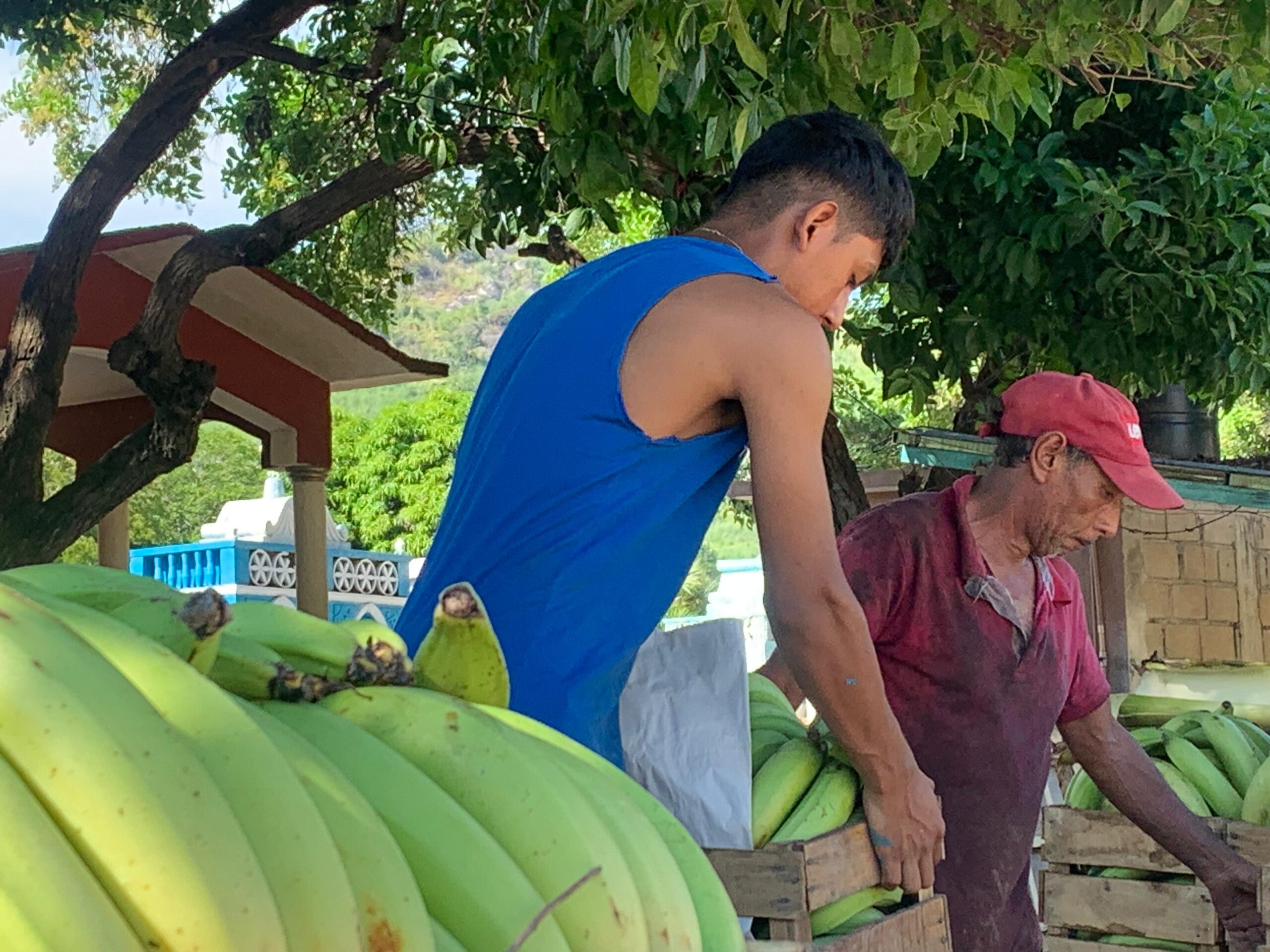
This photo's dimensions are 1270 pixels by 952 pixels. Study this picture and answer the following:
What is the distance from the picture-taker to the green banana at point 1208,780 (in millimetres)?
3547

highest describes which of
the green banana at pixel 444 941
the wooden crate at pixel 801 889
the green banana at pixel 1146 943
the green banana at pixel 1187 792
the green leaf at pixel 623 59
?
the green leaf at pixel 623 59

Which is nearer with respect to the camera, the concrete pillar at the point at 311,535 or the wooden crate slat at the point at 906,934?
the wooden crate slat at the point at 906,934

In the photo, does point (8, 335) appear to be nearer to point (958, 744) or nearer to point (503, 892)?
point (958, 744)

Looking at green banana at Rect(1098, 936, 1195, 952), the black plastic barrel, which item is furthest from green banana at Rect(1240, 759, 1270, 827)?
the black plastic barrel

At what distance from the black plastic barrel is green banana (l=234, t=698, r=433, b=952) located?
28.2 feet

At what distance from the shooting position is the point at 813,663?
6.68ft

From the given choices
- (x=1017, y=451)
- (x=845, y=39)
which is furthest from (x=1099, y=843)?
(x=845, y=39)

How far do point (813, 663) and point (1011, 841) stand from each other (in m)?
1.06

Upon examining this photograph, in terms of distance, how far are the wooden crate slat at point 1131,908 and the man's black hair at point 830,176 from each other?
1995 millimetres

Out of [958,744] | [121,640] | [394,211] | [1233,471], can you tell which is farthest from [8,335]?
[121,640]

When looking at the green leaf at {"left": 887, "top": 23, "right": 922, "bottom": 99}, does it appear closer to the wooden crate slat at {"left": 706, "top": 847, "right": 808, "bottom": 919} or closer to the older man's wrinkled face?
the older man's wrinkled face

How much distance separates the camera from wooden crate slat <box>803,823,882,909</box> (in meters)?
1.91

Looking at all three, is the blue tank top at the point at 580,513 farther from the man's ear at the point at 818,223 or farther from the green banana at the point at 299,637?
the green banana at the point at 299,637

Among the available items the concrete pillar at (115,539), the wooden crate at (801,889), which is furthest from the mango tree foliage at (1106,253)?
the concrete pillar at (115,539)
